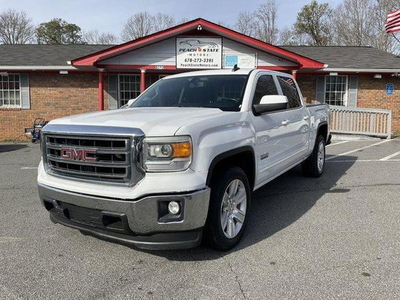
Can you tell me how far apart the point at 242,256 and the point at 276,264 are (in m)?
0.33

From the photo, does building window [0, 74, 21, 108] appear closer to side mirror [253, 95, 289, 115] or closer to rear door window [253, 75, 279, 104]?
rear door window [253, 75, 279, 104]

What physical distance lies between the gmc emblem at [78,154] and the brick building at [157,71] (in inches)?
401

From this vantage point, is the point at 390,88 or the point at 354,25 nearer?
the point at 390,88

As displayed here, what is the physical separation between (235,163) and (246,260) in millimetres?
966

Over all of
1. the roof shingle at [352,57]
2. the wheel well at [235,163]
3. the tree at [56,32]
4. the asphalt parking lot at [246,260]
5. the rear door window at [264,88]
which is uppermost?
the tree at [56,32]

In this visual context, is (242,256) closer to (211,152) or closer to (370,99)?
(211,152)

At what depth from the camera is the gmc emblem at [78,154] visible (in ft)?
9.89

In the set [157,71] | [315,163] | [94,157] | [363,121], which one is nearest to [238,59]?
[157,71]

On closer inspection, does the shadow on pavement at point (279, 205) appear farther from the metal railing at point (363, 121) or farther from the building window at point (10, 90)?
the building window at point (10, 90)

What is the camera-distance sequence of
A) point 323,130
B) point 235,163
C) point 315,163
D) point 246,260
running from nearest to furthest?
point 246,260 → point 235,163 → point 315,163 → point 323,130

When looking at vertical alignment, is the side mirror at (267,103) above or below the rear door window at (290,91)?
below

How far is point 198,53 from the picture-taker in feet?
43.1

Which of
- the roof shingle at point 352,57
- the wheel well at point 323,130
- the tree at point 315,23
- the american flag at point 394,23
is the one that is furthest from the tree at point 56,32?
the wheel well at point 323,130

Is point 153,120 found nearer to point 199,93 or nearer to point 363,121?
point 199,93
